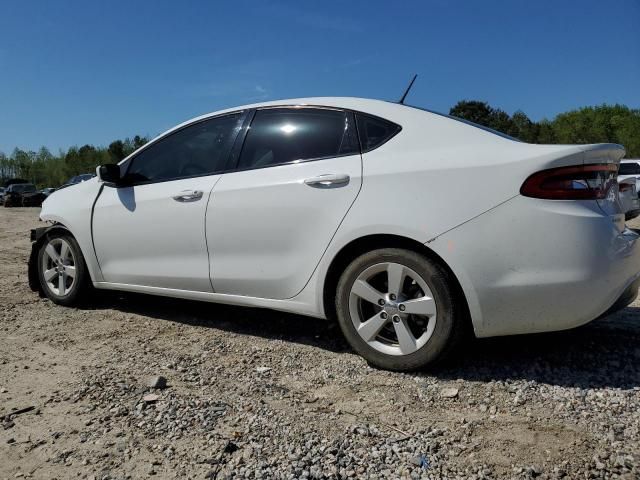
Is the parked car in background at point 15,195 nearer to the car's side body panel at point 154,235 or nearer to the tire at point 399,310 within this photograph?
the car's side body panel at point 154,235

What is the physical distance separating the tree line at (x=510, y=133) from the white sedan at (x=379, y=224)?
1798cm

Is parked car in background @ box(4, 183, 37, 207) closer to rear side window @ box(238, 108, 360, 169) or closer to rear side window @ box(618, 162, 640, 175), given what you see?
rear side window @ box(618, 162, 640, 175)

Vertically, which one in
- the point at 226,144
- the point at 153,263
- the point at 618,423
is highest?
the point at 226,144

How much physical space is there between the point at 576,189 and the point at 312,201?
1.41 meters

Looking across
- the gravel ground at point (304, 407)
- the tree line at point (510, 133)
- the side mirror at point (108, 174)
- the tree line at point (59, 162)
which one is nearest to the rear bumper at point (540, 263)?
the gravel ground at point (304, 407)

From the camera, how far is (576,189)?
8.09ft

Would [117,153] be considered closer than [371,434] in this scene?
No

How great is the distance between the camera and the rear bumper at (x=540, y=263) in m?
2.42

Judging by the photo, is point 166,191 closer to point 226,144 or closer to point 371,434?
point 226,144

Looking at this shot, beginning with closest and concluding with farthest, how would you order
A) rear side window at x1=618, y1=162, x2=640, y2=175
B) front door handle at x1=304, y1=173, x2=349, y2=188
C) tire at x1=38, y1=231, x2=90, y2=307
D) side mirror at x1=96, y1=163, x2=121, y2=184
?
front door handle at x1=304, y1=173, x2=349, y2=188, side mirror at x1=96, y1=163, x2=121, y2=184, tire at x1=38, y1=231, x2=90, y2=307, rear side window at x1=618, y1=162, x2=640, y2=175

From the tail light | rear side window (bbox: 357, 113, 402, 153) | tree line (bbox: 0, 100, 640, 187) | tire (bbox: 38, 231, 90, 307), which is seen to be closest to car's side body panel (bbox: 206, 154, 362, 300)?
rear side window (bbox: 357, 113, 402, 153)

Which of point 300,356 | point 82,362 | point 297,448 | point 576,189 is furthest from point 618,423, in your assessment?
point 82,362

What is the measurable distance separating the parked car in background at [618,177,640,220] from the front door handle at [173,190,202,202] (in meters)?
2.58

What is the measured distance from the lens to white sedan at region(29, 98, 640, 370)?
247 cm
